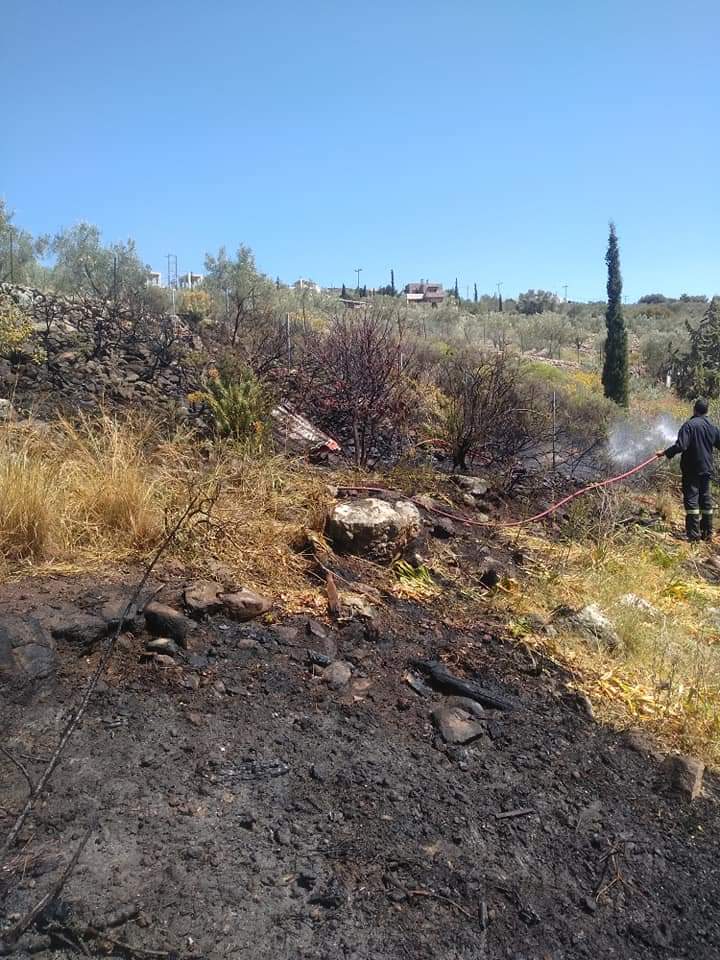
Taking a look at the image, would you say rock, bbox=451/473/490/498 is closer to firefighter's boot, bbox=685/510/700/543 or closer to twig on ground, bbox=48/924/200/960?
firefighter's boot, bbox=685/510/700/543

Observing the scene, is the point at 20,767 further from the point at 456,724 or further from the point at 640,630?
the point at 640,630

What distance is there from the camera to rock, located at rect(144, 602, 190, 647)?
363 cm

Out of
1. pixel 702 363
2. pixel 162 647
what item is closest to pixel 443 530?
pixel 162 647

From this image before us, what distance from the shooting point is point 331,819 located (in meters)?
2.70

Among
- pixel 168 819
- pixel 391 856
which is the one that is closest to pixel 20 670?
pixel 168 819

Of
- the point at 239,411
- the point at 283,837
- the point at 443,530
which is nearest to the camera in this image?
the point at 283,837

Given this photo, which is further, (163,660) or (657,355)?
(657,355)

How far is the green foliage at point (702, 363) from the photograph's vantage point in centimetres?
2238

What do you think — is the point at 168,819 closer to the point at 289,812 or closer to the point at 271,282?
the point at 289,812

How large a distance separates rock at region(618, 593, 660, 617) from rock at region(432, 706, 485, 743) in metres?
1.93

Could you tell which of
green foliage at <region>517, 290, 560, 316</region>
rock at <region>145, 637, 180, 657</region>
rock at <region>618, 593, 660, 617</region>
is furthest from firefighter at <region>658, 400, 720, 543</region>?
green foliage at <region>517, 290, 560, 316</region>

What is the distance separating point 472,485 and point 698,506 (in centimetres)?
288

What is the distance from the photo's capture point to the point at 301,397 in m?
8.76

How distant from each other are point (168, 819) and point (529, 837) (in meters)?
1.33
